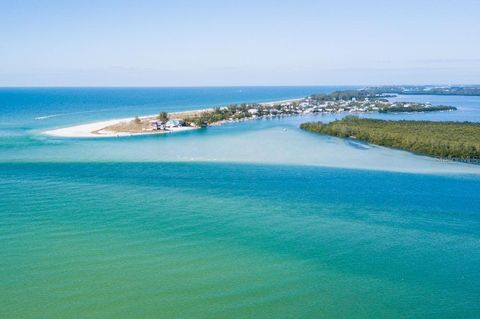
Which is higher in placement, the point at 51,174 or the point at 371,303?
the point at 51,174

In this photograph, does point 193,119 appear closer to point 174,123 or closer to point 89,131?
point 174,123

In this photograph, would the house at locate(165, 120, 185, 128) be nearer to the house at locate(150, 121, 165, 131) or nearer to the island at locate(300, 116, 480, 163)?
the house at locate(150, 121, 165, 131)

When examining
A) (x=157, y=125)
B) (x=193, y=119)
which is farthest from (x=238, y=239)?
(x=193, y=119)

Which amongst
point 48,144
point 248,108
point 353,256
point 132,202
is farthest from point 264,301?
point 248,108

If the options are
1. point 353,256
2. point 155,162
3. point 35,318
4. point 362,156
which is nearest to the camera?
point 35,318

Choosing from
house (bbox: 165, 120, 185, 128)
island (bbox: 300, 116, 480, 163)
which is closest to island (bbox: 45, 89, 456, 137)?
house (bbox: 165, 120, 185, 128)

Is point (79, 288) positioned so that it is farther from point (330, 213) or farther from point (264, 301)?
point (330, 213)
